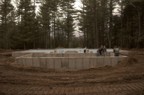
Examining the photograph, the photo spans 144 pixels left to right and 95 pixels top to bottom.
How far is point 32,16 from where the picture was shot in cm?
3931

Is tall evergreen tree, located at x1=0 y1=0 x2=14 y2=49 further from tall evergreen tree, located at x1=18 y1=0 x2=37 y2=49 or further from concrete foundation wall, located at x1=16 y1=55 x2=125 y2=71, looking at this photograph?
concrete foundation wall, located at x1=16 y1=55 x2=125 y2=71

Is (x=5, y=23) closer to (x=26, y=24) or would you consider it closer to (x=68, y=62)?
(x=26, y=24)

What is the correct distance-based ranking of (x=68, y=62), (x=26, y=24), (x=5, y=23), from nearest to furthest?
(x=68, y=62), (x=26, y=24), (x=5, y=23)

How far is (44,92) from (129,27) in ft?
114

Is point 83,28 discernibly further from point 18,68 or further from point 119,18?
point 18,68

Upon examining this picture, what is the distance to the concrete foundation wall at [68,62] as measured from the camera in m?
12.9

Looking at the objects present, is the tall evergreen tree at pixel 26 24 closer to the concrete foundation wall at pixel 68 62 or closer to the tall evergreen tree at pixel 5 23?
the tall evergreen tree at pixel 5 23

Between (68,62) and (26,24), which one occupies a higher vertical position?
(26,24)

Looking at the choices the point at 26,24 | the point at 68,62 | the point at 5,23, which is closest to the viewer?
the point at 68,62

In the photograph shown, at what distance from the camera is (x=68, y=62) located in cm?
1295

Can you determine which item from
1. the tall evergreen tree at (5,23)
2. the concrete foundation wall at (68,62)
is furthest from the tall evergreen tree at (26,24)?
the concrete foundation wall at (68,62)

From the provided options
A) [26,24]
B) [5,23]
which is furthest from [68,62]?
[5,23]

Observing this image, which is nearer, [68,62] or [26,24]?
[68,62]

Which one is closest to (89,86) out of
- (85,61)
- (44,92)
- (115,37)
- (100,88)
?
(100,88)
